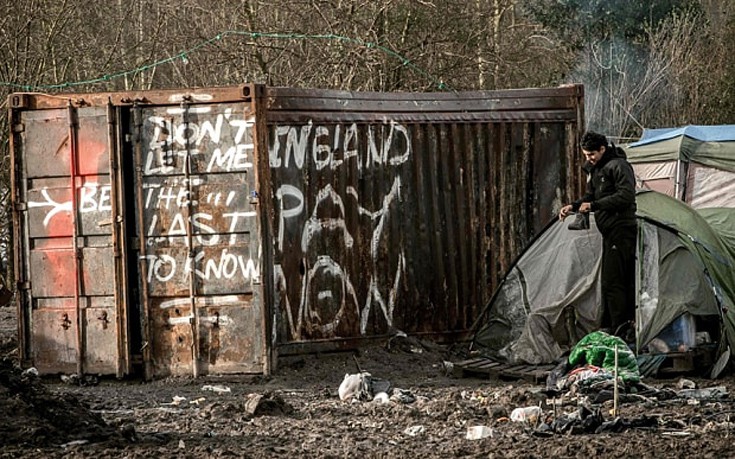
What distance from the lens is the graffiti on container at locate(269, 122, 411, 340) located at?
12086 mm

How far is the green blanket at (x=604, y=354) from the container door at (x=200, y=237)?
275 cm

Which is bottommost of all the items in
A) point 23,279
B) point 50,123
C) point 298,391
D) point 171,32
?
Result: point 298,391

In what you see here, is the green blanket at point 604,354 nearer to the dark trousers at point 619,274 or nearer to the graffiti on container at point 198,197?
the dark trousers at point 619,274

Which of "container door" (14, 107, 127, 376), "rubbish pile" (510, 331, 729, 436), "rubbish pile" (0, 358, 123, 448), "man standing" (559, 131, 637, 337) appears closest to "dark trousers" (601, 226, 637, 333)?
"man standing" (559, 131, 637, 337)

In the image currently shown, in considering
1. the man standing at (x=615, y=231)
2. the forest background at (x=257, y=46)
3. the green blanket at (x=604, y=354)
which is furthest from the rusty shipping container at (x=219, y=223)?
the forest background at (x=257, y=46)

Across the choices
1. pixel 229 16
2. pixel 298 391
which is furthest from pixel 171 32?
pixel 298 391

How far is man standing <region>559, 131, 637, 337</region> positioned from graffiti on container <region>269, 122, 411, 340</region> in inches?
76.9

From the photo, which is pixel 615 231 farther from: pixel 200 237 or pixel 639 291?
pixel 200 237

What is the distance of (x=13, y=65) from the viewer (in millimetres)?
18844

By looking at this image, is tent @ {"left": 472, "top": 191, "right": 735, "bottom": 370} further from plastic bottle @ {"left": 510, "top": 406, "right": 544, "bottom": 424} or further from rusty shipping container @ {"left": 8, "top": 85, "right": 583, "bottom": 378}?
plastic bottle @ {"left": 510, "top": 406, "right": 544, "bottom": 424}

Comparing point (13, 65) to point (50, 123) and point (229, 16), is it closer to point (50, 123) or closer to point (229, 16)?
point (229, 16)

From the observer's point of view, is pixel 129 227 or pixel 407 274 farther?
pixel 407 274

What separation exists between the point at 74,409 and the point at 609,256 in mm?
4802

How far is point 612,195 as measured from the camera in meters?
11.4
